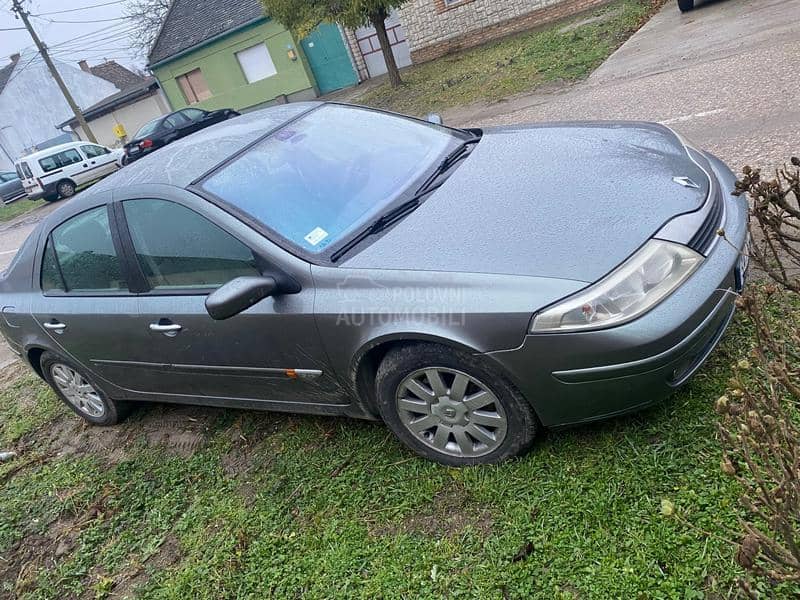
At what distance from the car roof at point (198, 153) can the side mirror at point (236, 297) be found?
2.53ft

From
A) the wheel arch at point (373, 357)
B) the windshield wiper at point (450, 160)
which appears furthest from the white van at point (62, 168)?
the wheel arch at point (373, 357)

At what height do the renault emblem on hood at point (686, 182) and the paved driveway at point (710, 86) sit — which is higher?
the renault emblem on hood at point (686, 182)

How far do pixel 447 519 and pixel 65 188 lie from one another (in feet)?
68.5

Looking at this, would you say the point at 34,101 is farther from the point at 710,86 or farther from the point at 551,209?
the point at 551,209

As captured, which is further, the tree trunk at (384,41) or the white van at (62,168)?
the white van at (62,168)

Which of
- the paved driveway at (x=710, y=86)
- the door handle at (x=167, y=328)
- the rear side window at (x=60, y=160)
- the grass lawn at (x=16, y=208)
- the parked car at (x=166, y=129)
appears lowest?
the paved driveway at (x=710, y=86)

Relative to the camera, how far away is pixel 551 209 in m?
2.53

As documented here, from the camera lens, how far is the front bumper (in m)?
2.15

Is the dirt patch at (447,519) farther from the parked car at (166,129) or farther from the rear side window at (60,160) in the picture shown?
the rear side window at (60,160)

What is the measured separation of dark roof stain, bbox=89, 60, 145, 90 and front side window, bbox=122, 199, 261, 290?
150 ft

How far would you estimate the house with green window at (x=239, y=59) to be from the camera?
1989 cm

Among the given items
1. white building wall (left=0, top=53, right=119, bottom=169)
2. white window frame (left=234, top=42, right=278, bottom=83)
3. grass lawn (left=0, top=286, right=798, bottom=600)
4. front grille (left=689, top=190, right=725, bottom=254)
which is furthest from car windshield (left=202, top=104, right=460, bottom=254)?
white building wall (left=0, top=53, right=119, bottom=169)

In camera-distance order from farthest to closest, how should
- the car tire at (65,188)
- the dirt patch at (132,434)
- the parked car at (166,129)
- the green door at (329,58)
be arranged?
the green door at (329,58), the car tire at (65,188), the parked car at (166,129), the dirt patch at (132,434)

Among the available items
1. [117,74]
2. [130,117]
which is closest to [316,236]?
[130,117]
